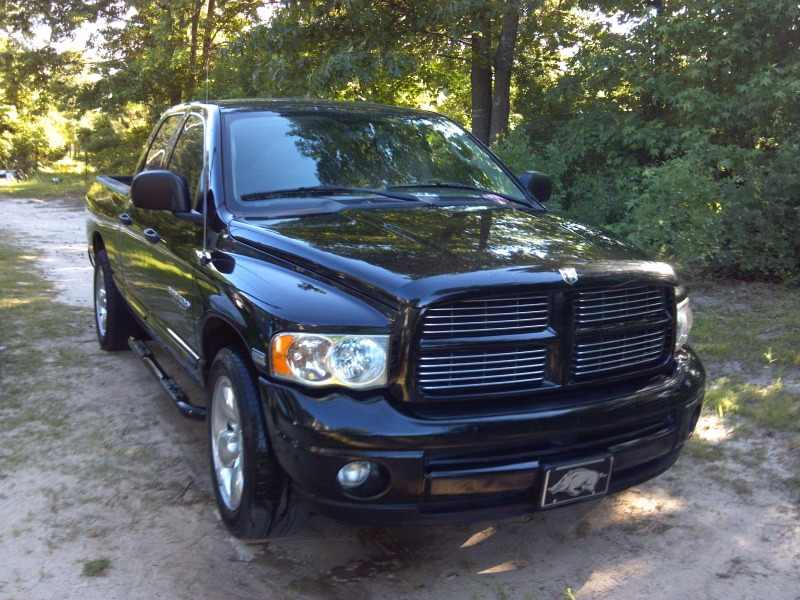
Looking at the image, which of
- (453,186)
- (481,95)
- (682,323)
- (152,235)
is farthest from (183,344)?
(481,95)

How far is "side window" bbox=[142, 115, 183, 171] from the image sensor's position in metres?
5.16

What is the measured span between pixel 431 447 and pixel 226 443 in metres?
1.14

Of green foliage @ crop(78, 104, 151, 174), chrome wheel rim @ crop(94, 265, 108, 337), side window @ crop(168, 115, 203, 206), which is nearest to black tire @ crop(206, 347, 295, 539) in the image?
side window @ crop(168, 115, 203, 206)

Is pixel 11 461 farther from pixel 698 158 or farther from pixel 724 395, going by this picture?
pixel 698 158

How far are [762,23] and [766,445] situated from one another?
6.54m

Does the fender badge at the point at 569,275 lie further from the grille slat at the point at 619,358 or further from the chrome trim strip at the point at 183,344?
the chrome trim strip at the point at 183,344

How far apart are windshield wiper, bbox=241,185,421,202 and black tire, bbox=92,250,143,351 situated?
96.5 inches

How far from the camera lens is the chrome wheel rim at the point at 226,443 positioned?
3.30 metres

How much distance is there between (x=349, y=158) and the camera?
13.7ft

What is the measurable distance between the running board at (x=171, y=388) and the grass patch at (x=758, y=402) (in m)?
3.02

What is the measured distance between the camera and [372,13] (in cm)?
1188

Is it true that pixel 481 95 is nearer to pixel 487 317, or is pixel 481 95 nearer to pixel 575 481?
pixel 487 317

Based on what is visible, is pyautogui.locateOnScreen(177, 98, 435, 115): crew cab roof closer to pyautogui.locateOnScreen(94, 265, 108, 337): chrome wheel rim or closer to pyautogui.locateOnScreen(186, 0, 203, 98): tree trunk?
pyautogui.locateOnScreen(94, 265, 108, 337): chrome wheel rim

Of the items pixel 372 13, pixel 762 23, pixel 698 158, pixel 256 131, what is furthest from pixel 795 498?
pixel 372 13
